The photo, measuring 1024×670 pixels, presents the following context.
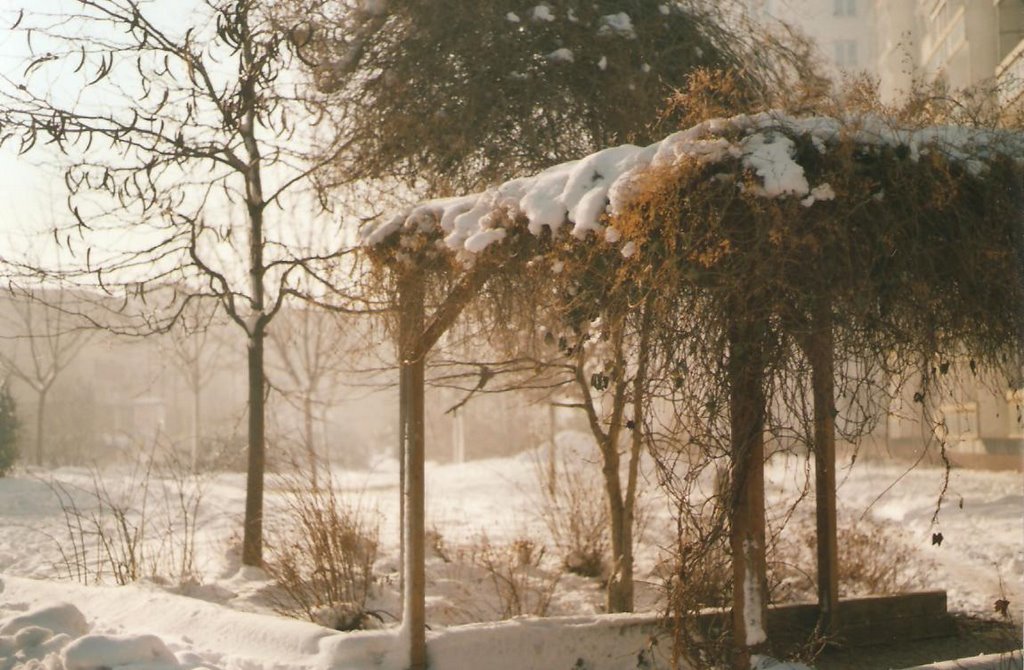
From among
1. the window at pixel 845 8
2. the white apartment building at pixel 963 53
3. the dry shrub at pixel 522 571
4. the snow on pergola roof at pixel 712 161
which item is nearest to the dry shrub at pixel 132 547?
the dry shrub at pixel 522 571

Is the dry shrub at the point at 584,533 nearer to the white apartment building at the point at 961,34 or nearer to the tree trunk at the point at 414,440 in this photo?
the tree trunk at the point at 414,440

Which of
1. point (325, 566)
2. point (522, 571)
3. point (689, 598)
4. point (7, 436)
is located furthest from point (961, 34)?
point (7, 436)

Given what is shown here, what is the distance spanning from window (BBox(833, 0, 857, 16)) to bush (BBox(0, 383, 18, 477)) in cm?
2529

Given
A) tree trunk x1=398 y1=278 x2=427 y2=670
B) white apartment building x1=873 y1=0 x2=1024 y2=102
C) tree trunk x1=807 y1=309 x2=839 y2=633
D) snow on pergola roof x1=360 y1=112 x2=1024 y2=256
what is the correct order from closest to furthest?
snow on pergola roof x1=360 y1=112 x2=1024 y2=256 → tree trunk x1=398 y1=278 x2=427 y2=670 → tree trunk x1=807 y1=309 x2=839 y2=633 → white apartment building x1=873 y1=0 x2=1024 y2=102

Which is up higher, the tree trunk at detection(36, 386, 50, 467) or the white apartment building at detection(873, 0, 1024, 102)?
the white apartment building at detection(873, 0, 1024, 102)

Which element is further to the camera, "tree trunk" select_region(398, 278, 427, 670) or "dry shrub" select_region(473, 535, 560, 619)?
"dry shrub" select_region(473, 535, 560, 619)

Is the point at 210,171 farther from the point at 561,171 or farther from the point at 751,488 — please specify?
the point at 751,488

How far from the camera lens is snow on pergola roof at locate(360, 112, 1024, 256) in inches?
154

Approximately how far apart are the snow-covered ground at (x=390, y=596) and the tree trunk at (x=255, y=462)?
241 millimetres

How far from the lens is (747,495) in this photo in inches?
187

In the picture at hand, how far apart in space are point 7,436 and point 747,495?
1552 cm

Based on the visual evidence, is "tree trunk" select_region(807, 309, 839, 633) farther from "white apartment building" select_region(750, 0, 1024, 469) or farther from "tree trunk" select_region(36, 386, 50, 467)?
"tree trunk" select_region(36, 386, 50, 467)

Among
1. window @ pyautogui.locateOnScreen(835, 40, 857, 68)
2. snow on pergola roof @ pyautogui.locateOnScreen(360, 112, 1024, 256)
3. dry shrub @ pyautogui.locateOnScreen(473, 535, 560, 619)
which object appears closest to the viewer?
snow on pergola roof @ pyautogui.locateOnScreen(360, 112, 1024, 256)

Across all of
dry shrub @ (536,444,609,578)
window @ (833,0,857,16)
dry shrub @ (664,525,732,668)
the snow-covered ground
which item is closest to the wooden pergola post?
the snow-covered ground
